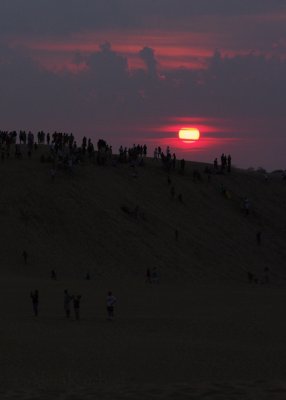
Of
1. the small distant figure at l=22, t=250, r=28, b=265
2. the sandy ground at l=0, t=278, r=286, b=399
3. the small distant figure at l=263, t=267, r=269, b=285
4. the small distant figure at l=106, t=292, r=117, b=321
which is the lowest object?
the sandy ground at l=0, t=278, r=286, b=399

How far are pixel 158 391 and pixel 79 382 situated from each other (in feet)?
6.75

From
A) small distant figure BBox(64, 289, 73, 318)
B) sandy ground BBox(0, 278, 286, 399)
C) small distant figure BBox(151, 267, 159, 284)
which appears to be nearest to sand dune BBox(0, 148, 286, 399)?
sandy ground BBox(0, 278, 286, 399)

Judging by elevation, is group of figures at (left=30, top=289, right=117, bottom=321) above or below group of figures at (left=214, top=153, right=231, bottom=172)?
below

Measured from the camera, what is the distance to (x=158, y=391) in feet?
58.1

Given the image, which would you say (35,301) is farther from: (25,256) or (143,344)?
(25,256)

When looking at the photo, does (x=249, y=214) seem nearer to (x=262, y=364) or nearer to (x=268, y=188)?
(x=268, y=188)

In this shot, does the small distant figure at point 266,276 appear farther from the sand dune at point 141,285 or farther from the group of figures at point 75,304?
the group of figures at point 75,304

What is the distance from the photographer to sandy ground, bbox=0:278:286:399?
18.3m

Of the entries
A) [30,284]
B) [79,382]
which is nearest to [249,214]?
[30,284]

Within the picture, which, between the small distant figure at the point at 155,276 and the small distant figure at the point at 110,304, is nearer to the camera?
the small distant figure at the point at 110,304

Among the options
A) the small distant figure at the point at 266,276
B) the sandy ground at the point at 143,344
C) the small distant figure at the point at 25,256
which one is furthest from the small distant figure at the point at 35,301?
the small distant figure at the point at 266,276

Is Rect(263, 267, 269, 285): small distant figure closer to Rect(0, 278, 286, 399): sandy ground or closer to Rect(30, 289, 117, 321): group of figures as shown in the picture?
Rect(0, 278, 286, 399): sandy ground

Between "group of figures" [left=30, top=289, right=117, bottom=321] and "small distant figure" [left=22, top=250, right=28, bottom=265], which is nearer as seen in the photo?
"group of figures" [left=30, top=289, right=117, bottom=321]

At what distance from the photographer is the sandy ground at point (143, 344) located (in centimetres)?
1827
